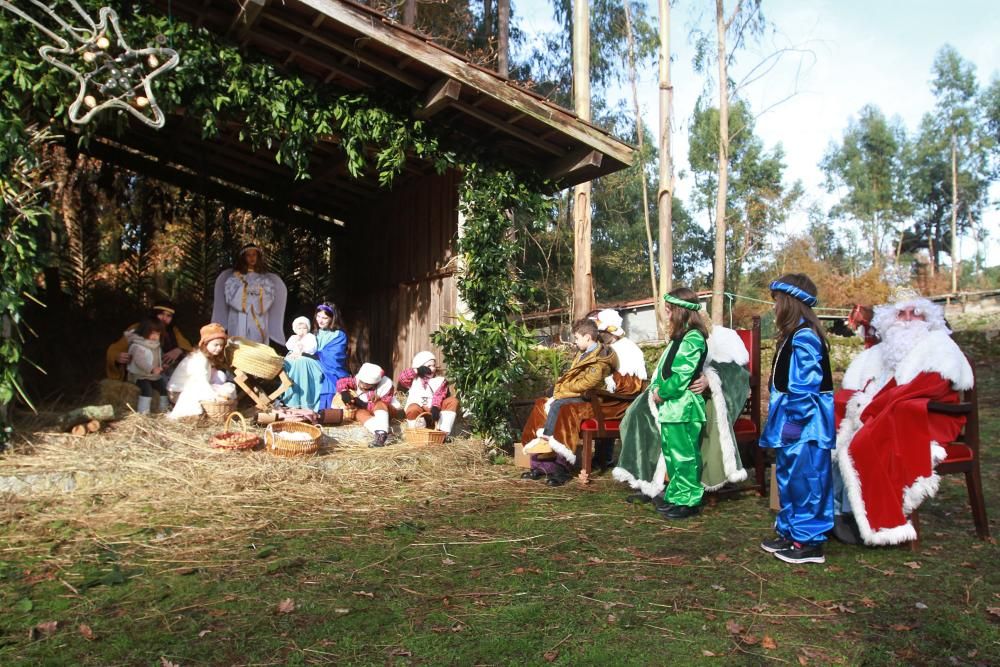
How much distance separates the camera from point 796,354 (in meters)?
4.40

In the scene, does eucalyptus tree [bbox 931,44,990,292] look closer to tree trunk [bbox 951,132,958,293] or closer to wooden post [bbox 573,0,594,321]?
tree trunk [bbox 951,132,958,293]

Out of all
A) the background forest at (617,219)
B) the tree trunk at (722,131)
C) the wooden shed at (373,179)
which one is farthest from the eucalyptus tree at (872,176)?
the wooden shed at (373,179)

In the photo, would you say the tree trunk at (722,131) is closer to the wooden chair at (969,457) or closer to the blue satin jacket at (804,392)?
the wooden chair at (969,457)

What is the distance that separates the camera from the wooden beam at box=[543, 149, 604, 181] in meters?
7.30

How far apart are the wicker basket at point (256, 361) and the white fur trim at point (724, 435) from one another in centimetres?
436

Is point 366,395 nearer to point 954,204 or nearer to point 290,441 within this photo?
point 290,441

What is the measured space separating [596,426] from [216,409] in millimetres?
3611

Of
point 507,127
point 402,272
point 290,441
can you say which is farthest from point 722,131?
point 290,441

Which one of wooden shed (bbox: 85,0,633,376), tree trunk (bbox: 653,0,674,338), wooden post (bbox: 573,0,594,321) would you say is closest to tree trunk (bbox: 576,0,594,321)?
wooden post (bbox: 573,0,594,321)

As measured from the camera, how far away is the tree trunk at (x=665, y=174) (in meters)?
16.1

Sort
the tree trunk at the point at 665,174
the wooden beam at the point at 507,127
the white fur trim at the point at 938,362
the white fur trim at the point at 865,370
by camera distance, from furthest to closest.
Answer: the tree trunk at the point at 665,174 < the wooden beam at the point at 507,127 < the white fur trim at the point at 865,370 < the white fur trim at the point at 938,362

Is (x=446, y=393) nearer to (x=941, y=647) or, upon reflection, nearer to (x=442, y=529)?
(x=442, y=529)

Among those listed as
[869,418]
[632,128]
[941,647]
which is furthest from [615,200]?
[941,647]

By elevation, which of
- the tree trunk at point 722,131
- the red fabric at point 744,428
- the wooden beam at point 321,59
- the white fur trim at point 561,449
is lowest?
the white fur trim at point 561,449
